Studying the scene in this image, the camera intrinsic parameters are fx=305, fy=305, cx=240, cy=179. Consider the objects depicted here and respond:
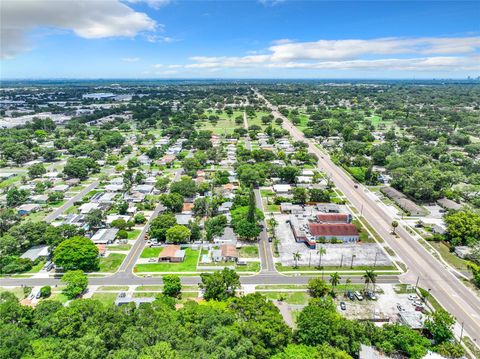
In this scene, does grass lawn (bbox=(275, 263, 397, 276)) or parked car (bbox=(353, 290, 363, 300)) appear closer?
parked car (bbox=(353, 290, 363, 300))

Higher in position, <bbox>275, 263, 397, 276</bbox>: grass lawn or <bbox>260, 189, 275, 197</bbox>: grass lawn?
<bbox>275, 263, 397, 276</bbox>: grass lawn

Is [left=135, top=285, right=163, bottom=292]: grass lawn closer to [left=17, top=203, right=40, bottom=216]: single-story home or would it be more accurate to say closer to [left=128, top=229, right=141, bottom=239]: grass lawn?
[left=128, top=229, right=141, bottom=239]: grass lawn

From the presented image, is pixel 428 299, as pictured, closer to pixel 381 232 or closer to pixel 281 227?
pixel 381 232

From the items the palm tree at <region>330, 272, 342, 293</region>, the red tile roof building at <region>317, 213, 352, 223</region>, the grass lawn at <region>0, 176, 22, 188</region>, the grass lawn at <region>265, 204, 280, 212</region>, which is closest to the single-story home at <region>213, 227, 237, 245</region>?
the grass lawn at <region>265, 204, 280, 212</region>

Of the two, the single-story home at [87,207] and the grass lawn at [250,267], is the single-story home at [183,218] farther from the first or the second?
the single-story home at [87,207]

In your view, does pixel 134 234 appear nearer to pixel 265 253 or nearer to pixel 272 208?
pixel 265 253

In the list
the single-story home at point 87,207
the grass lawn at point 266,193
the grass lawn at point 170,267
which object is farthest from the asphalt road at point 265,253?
the single-story home at point 87,207
